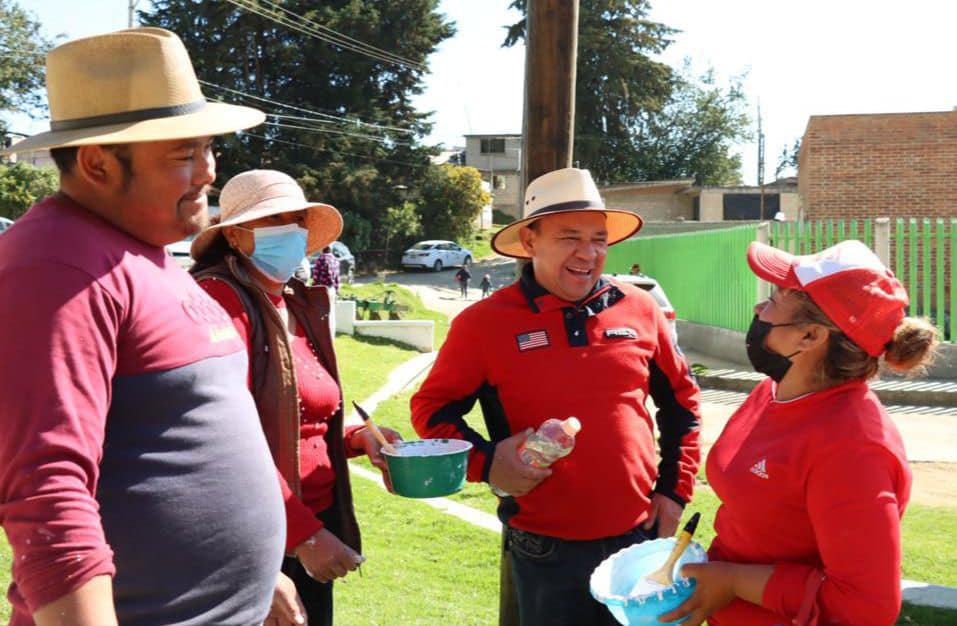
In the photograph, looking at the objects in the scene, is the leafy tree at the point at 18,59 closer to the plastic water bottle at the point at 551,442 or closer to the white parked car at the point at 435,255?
the white parked car at the point at 435,255

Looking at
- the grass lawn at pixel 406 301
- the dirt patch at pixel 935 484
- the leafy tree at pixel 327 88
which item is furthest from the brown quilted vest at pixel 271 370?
the leafy tree at pixel 327 88

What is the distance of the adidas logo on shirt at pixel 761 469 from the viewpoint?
2422mm

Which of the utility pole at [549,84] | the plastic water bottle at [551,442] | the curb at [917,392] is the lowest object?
the curb at [917,392]

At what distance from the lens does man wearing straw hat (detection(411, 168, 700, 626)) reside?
10.4 ft

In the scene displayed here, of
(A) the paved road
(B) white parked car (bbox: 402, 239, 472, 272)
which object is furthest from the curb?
(B) white parked car (bbox: 402, 239, 472, 272)

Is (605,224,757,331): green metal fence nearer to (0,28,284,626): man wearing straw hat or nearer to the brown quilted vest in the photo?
the brown quilted vest

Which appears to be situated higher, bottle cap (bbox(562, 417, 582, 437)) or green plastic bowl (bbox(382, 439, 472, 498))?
bottle cap (bbox(562, 417, 582, 437))

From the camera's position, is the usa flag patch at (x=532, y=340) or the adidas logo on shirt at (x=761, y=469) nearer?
the adidas logo on shirt at (x=761, y=469)

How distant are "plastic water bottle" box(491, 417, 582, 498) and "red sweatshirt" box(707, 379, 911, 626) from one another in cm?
47

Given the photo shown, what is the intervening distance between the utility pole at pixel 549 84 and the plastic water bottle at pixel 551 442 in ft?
5.21

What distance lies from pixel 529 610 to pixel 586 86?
182 ft

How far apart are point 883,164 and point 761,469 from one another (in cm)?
2525

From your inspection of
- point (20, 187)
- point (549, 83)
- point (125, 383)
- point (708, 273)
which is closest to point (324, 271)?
point (708, 273)

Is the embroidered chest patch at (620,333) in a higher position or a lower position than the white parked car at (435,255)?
lower
